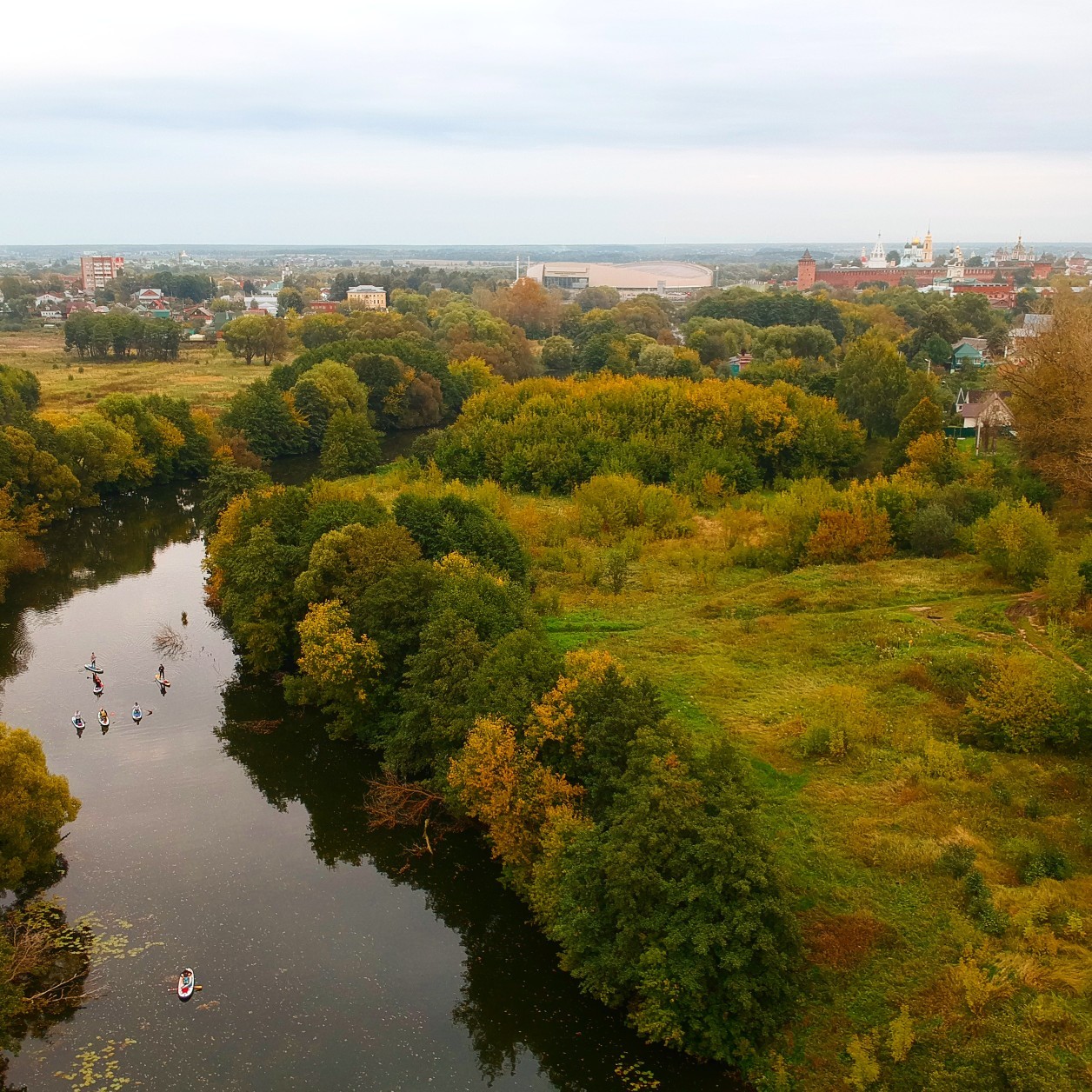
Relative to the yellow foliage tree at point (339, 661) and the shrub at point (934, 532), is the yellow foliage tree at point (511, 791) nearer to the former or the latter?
the yellow foliage tree at point (339, 661)

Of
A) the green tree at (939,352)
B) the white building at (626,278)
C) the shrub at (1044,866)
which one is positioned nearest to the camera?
the shrub at (1044,866)

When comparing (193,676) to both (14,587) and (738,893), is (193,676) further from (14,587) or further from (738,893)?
(738,893)

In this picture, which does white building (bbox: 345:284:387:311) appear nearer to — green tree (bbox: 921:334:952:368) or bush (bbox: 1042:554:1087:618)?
green tree (bbox: 921:334:952:368)

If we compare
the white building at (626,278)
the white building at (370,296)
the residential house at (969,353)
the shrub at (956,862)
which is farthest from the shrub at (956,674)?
the white building at (626,278)

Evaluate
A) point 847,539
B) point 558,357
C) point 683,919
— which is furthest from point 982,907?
point 558,357

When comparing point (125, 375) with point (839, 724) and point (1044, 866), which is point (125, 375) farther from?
point (1044, 866)

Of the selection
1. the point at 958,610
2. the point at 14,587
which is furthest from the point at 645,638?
the point at 14,587

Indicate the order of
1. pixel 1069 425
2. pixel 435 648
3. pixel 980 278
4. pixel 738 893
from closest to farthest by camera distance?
pixel 738 893, pixel 435 648, pixel 1069 425, pixel 980 278
